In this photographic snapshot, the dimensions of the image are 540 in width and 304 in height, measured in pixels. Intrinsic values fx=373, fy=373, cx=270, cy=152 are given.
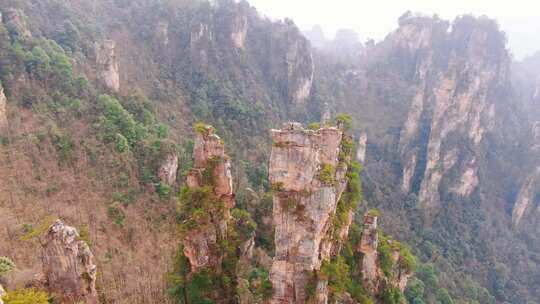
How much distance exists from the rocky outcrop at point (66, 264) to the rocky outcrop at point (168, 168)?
17.3m

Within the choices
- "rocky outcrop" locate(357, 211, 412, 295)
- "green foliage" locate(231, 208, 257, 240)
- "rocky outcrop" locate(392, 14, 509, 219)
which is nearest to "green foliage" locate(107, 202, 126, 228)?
"green foliage" locate(231, 208, 257, 240)

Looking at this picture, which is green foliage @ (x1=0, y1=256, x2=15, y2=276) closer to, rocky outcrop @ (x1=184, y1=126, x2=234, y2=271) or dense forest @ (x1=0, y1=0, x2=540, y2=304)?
dense forest @ (x1=0, y1=0, x2=540, y2=304)

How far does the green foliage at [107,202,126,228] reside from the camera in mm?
25625

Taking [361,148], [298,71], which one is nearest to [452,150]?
[361,148]

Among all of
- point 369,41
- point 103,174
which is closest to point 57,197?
point 103,174

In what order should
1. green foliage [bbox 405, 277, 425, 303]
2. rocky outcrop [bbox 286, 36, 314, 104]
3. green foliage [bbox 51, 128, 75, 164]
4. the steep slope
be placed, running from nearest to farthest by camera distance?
1. green foliage [bbox 51, 128, 75, 164]
2. green foliage [bbox 405, 277, 425, 303]
3. the steep slope
4. rocky outcrop [bbox 286, 36, 314, 104]

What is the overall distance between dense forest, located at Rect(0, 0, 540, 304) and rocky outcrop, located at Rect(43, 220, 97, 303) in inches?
2.5

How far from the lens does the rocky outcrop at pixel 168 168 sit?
31506 mm

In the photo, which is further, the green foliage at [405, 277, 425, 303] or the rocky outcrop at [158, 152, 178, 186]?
the rocky outcrop at [158, 152, 178, 186]

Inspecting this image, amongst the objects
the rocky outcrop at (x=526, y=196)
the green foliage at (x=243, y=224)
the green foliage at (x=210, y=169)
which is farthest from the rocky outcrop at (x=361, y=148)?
the green foliage at (x=210, y=169)

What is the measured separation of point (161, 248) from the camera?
81.6 feet

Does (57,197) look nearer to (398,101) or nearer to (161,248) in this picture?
(161,248)

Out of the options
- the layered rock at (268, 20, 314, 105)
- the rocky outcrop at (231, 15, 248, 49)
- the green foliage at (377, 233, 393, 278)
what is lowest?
the green foliage at (377, 233, 393, 278)

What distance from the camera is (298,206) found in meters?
15.2
